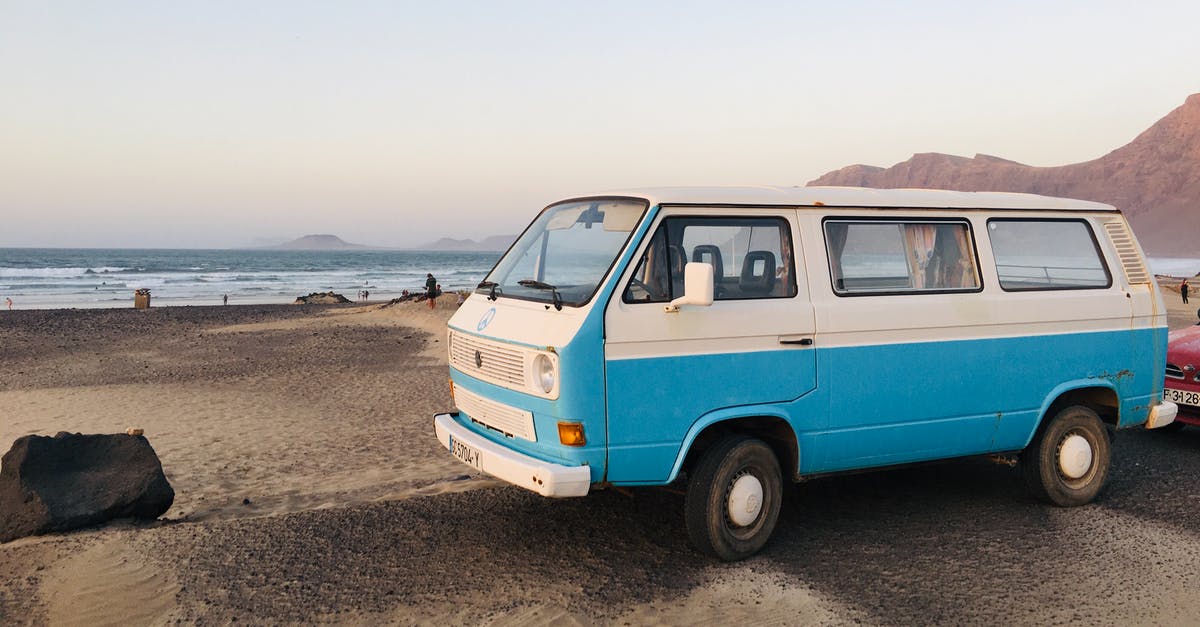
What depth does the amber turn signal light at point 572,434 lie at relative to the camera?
515 cm

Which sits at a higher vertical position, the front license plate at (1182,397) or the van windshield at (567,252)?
the van windshield at (567,252)

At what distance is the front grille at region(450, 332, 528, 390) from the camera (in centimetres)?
547

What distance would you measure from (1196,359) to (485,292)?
7.43 metres

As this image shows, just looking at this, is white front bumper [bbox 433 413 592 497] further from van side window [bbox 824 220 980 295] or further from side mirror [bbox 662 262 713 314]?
van side window [bbox 824 220 980 295]

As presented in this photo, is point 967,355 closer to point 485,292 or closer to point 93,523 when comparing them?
point 485,292

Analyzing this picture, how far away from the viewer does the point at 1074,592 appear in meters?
5.37

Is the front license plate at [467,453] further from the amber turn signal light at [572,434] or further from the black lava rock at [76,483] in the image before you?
the black lava rock at [76,483]

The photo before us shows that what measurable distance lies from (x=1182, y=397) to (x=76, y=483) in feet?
33.2

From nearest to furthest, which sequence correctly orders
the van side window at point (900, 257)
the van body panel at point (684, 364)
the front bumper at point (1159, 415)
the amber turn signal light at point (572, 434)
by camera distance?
the amber turn signal light at point (572, 434) → the van body panel at point (684, 364) → the van side window at point (900, 257) → the front bumper at point (1159, 415)

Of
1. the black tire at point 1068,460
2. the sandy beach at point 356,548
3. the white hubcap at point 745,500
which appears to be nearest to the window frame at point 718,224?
the white hubcap at point 745,500

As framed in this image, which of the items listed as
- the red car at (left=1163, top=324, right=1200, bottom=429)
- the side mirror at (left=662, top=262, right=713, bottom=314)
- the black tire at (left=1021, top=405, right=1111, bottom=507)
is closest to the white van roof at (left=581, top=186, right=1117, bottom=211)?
the side mirror at (left=662, top=262, right=713, bottom=314)

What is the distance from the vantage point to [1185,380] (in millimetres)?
9148

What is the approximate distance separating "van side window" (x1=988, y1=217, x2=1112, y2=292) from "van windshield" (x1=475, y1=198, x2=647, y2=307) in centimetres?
296

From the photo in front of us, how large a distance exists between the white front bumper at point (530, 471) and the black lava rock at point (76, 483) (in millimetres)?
2747
